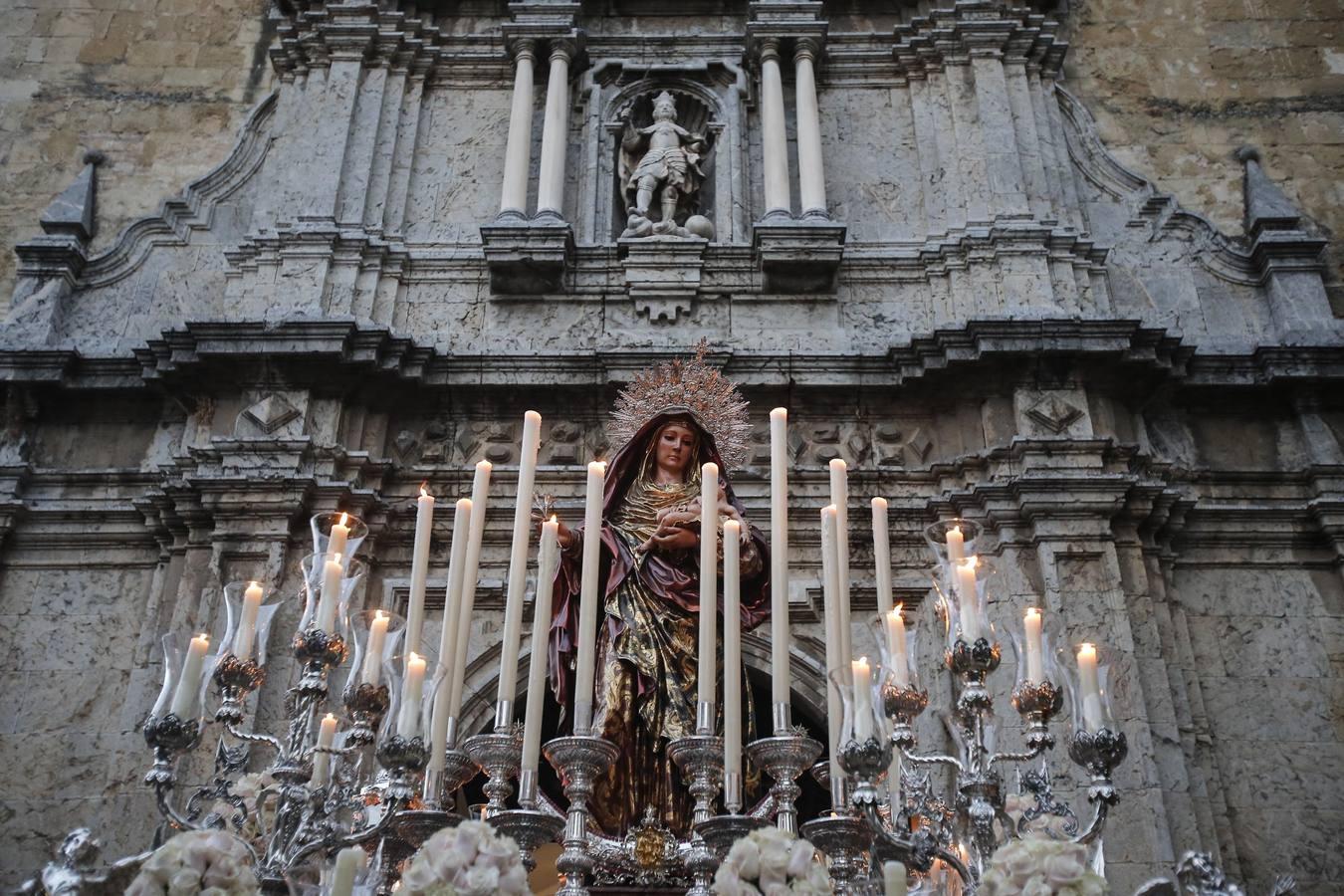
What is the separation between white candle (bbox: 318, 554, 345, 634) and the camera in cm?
407

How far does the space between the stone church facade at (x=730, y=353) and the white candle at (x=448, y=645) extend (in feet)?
10.6

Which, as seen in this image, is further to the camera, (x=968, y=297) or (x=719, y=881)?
(x=968, y=297)

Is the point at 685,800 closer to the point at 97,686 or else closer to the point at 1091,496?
the point at 1091,496

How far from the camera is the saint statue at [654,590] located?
5.12 meters

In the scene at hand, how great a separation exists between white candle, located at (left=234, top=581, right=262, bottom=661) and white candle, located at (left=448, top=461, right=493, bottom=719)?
635 mm

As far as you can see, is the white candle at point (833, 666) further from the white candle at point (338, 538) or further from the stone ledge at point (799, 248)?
the stone ledge at point (799, 248)

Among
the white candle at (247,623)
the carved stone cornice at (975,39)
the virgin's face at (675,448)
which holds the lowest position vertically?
the white candle at (247,623)

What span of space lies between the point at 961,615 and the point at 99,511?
19.6 feet

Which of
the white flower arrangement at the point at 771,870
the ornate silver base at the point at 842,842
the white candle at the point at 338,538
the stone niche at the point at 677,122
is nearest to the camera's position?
the white flower arrangement at the point at 771,870

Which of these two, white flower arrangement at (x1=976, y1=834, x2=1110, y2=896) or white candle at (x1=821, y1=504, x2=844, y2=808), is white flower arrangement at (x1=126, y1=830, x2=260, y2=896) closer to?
white candle at (x1=821, y1=504, x2=844, y2=808)

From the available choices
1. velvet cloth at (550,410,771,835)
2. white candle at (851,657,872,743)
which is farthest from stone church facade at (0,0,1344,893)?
white candle at (851,657,872,743)

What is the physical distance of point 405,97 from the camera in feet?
32.1

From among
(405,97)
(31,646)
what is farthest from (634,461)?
(405,97)

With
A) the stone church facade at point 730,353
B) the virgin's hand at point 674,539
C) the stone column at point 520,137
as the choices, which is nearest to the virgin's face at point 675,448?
the virgin's hand at point 674,539
